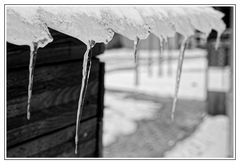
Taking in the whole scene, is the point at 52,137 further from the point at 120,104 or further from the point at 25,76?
the point at 120,104

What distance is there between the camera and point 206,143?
235 inches

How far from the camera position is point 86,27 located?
51.1 inches

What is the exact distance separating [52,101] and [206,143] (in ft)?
15.0

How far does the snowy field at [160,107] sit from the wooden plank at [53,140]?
220cm

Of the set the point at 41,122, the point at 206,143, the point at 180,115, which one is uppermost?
the point at 41,122

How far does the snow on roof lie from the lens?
119 centimetres

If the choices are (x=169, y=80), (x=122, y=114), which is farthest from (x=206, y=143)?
(x=169, y=80)

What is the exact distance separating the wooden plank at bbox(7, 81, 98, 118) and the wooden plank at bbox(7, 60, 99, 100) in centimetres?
3

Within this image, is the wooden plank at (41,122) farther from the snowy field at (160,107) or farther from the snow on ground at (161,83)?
the snow on ground at (161,83)

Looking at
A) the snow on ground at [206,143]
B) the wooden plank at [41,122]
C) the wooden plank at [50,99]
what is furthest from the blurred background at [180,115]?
the wooden plank at [41,122]

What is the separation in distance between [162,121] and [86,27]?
20.6ft

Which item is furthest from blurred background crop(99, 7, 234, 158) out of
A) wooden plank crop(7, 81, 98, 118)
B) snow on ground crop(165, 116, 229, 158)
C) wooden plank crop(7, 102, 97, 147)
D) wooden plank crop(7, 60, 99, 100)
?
wooden plank crop(7, 102, 97, 147)

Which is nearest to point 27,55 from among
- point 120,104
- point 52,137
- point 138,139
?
point 52,137

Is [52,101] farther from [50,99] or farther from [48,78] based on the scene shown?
[48,78]
